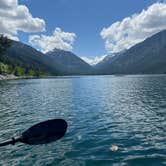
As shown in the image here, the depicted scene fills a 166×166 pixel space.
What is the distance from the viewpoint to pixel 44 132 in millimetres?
13992

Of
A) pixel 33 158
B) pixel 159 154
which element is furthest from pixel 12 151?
pixel 159 154

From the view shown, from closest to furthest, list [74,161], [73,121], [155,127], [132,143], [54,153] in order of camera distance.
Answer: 1. [74,161]
2. [54,153]
3. [132,143]
4. [155,127]
5. [73,121]

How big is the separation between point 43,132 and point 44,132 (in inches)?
2.6

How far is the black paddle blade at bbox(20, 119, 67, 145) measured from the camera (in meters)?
13.3

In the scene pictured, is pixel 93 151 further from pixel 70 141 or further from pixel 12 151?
pixel 12 151

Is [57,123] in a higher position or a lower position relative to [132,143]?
higher

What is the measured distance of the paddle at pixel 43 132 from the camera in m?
13.2

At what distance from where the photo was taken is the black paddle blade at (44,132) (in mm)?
13280

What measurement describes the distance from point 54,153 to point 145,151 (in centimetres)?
760

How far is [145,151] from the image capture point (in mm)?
20078

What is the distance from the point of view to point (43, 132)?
45.8 ft

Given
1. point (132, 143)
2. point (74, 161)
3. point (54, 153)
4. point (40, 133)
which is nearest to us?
point (40, 133)

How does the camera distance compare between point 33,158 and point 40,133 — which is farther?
point 33,158

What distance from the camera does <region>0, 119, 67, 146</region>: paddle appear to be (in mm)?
13217
